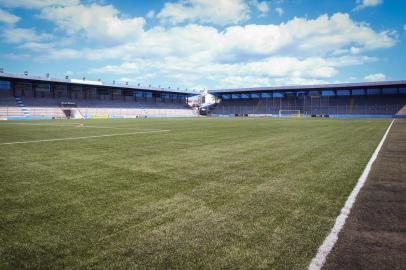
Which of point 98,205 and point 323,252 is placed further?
point 98,205

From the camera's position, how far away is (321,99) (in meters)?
72.3

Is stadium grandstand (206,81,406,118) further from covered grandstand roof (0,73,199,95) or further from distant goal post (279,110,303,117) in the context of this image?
covered grandstand roof (0,73,199,95)

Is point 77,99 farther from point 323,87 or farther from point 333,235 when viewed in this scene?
point 333,235

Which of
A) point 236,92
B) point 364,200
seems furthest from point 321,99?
point 364,200

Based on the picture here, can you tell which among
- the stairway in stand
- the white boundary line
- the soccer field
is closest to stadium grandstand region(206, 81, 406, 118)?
the stairway in stand

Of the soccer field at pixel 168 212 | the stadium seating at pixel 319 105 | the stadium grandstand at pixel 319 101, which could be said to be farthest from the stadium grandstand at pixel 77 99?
the soccer field at pixel 168 212

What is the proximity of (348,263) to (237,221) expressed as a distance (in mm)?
1360

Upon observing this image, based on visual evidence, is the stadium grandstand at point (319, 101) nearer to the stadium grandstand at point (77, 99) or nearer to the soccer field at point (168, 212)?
the stadium grandstand at point (77, 99)

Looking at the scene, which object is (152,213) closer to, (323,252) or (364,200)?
(323,252)

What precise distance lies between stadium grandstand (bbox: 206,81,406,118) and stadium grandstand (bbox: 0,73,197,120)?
49.5 ft

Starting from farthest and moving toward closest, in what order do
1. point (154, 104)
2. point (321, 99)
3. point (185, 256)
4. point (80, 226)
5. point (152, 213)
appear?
point (154, 104) < point (321, 99) < point (152, 213) < point (80, 226) < point (185, 256)

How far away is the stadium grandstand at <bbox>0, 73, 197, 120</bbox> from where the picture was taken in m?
52.7

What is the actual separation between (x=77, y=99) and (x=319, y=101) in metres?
60.4

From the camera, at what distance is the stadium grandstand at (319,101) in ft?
206
